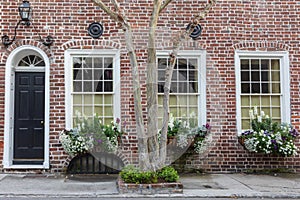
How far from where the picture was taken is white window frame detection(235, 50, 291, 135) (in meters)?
8.30

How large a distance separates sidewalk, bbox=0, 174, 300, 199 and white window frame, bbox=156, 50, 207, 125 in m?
1.45

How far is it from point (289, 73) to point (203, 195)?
13.7 ft

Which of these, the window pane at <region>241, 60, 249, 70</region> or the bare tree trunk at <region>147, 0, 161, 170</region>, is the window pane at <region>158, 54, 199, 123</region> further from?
the bare tree trunk at <region>147, 0, 161, 170</region>

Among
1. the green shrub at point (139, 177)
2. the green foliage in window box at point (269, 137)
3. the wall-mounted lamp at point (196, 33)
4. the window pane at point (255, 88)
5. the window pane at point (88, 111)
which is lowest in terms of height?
the green shrub at point (139, 177)

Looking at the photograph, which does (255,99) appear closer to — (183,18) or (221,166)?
(221,166)

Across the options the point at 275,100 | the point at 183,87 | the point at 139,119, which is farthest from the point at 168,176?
the point at 275,100

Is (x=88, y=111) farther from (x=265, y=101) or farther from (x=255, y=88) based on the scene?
(x=265, y=101)

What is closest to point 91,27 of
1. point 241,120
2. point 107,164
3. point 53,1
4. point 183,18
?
point 53,1

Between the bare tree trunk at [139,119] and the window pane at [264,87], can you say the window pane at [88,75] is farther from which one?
the window pane at [264,87]

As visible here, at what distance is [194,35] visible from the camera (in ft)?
27.4

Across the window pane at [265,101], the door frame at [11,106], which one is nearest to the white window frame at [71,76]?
the door frame at [11,106]

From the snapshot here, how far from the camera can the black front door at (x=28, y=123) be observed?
8.19 m

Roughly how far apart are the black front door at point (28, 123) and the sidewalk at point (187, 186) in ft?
2.43

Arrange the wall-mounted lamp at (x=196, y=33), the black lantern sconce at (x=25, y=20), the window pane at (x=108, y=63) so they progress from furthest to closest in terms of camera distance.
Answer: the wall-mounted lamp at (x=196, y=33) < the window pane at (x=108, y=63) < the black lantern sconce at (x=25, y=20)
